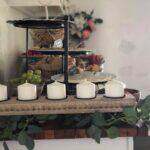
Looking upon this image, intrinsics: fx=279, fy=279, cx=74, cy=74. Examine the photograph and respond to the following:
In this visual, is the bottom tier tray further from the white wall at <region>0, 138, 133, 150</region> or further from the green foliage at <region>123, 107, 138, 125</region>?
the white wall at <region>0, 138, 133, 150</region>

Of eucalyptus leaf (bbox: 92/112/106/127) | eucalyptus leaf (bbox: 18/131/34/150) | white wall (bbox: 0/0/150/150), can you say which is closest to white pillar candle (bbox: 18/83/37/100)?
eucalyptus leaf (bbox: 18/131/34/150)

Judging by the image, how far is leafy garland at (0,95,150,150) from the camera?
3.31ft

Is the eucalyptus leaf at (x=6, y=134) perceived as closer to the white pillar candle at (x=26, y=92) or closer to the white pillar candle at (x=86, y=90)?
the white pillar candle at (x=26, y=92)

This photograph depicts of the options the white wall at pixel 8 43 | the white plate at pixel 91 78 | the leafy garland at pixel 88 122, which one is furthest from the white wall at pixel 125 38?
the leafy garland at pixel 88 122

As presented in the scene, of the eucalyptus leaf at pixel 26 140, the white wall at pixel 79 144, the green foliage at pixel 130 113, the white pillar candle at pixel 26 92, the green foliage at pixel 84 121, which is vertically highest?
the white pillar candle at pixel 26 92

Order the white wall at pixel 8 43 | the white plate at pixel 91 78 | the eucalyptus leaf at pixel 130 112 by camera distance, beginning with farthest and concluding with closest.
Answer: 1. the white wall at pixel 8 43
2. the white plate at pixel 91 78
3. the eucalyptus leaf at pixel 130 112

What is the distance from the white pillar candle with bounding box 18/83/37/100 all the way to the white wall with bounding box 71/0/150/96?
5.54 ft

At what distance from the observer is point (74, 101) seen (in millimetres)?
1035

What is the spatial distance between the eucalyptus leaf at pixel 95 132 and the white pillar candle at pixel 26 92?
25cm

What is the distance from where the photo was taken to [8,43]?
1550 mm

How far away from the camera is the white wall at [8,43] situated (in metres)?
1.43

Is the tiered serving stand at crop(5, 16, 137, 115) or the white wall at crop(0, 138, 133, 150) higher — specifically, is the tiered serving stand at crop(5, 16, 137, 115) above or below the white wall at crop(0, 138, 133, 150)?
above

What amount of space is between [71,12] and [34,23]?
1.45 meters

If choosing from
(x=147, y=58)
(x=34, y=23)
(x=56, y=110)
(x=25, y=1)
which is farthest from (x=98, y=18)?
(x=56, y=110)
